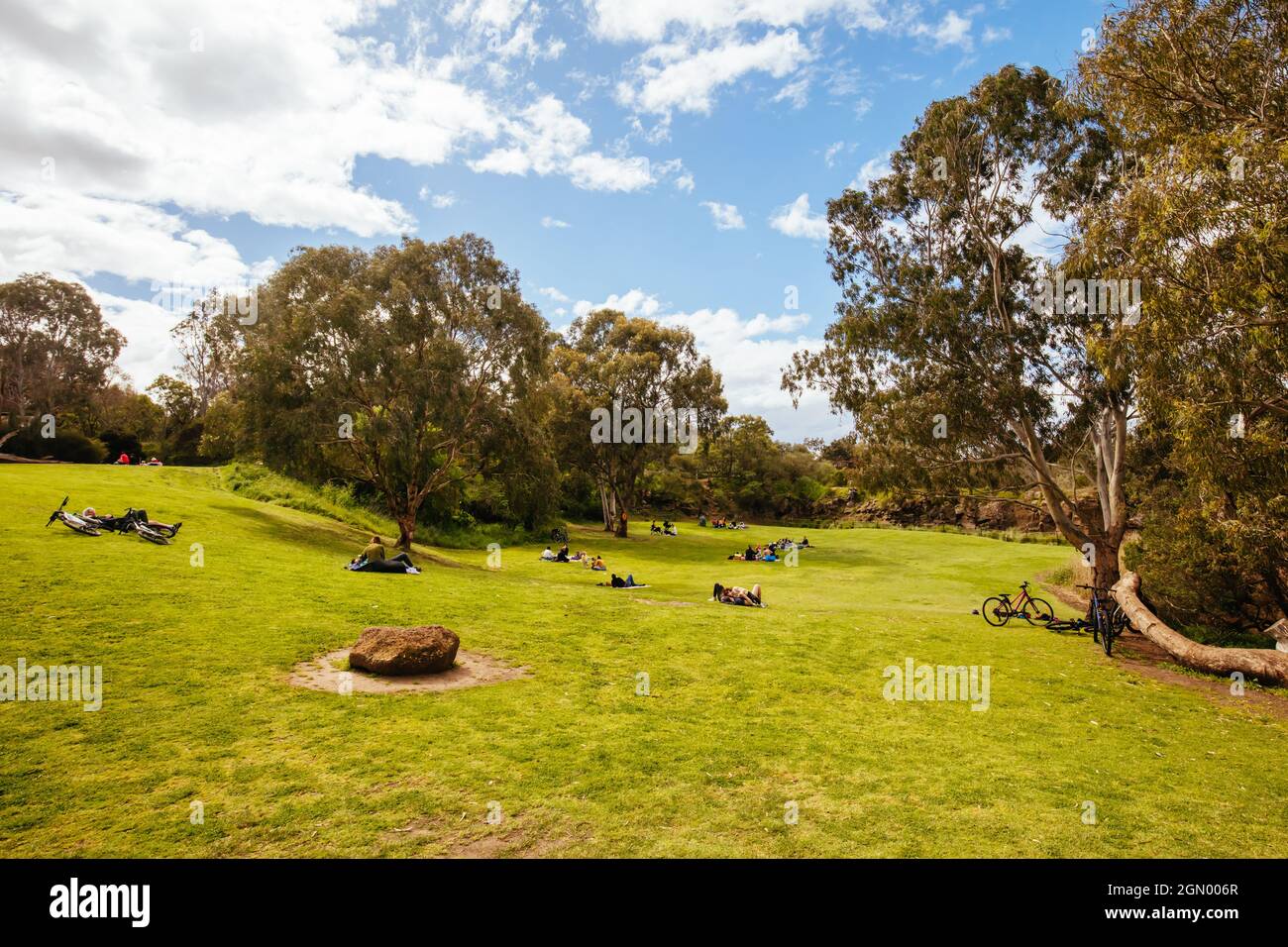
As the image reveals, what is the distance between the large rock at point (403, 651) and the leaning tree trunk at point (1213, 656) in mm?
16294

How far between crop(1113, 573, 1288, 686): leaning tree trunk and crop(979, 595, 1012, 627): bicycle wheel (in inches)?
111

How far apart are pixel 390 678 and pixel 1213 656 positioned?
17.2m

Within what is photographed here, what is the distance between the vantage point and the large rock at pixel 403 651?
976cm

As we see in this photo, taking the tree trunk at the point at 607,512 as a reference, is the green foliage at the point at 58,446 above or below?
above

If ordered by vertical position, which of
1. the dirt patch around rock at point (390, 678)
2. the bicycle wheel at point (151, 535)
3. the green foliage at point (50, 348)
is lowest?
the dirt patch around rock at point (390, 678)

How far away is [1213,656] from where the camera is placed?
14164 millimetres

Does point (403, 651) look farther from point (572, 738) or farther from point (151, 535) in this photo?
point (151, 535)

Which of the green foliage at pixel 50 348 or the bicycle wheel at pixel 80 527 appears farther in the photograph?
the green foliage at pixel 50 348

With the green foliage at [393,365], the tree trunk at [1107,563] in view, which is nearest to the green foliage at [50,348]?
the green foliage at [393,365]

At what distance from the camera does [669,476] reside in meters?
60.3

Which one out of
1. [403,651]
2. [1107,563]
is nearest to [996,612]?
[1107,563]

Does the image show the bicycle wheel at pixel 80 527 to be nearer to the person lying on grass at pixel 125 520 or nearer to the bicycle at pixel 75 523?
the bicycle at pixel 75 523
